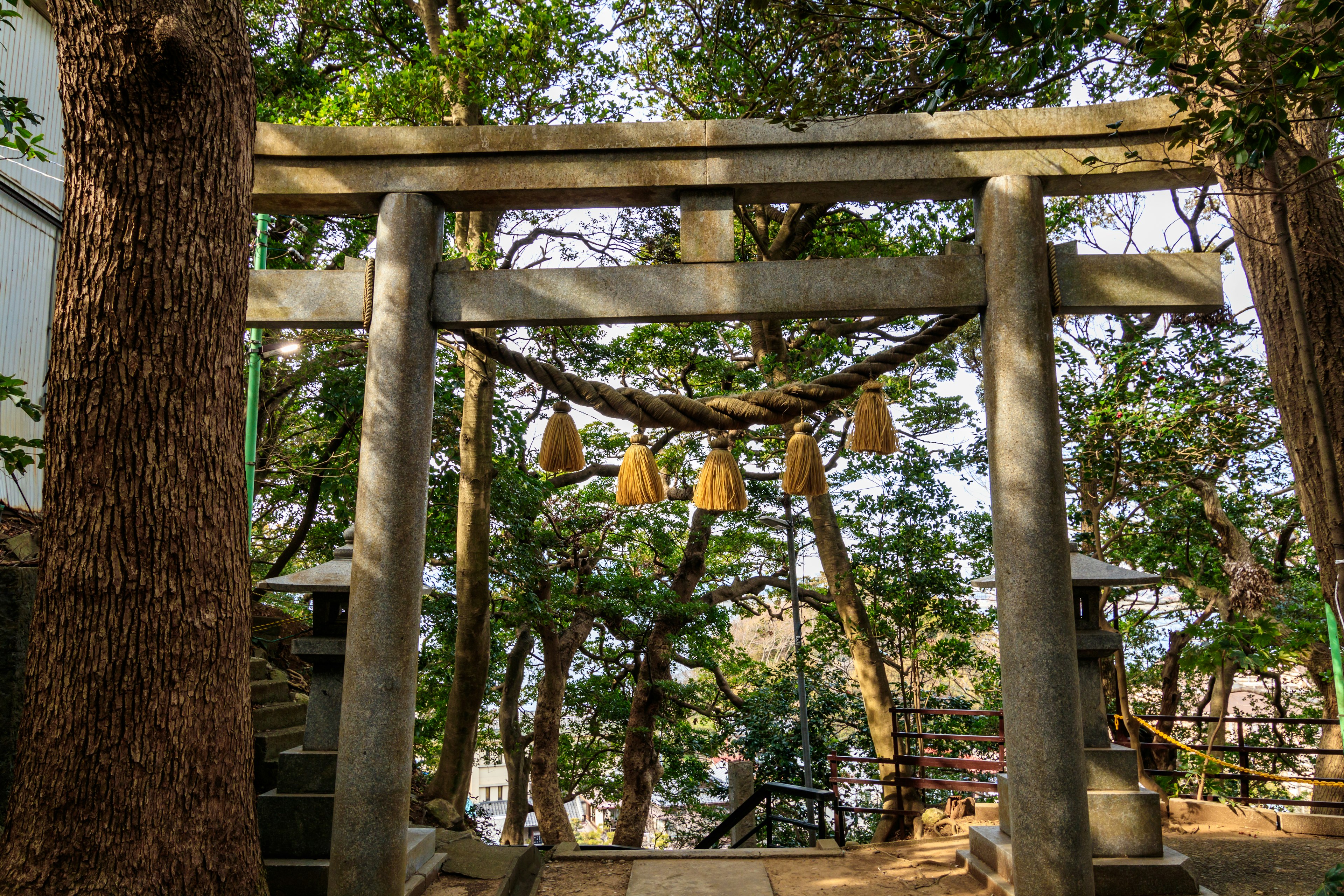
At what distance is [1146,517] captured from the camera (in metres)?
9.98

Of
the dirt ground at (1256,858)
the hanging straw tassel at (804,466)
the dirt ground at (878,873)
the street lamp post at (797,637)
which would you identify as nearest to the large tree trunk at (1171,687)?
the dirt ground at (1256,858)

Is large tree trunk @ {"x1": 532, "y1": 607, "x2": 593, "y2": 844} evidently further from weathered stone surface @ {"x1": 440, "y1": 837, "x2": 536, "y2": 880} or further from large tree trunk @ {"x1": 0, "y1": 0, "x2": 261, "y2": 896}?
large tree trunk @ {"x1": 0, "y1": 0, "x2": 261, "y2": 896}

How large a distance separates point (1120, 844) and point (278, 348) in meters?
7.65

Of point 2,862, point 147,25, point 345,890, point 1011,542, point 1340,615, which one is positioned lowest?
point 345,890

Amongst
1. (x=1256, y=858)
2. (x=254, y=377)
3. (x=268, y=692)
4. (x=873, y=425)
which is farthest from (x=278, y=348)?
(x=1256, y=858)

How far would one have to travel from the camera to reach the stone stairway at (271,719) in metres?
4.69

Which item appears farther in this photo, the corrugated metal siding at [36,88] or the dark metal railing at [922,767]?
the dark metal railing at [922,767]

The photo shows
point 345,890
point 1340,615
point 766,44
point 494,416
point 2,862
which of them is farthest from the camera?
point 494,416

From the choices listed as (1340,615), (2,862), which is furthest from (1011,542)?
(2,862)

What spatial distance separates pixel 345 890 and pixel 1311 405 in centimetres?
458

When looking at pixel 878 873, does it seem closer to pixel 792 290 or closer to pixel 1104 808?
pixel 1104 808

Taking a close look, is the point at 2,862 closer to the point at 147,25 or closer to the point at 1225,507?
the point at 147,25

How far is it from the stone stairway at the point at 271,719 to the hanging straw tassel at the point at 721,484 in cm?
257

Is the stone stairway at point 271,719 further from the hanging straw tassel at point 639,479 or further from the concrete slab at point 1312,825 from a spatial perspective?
the concrete slab at point 1312,825
